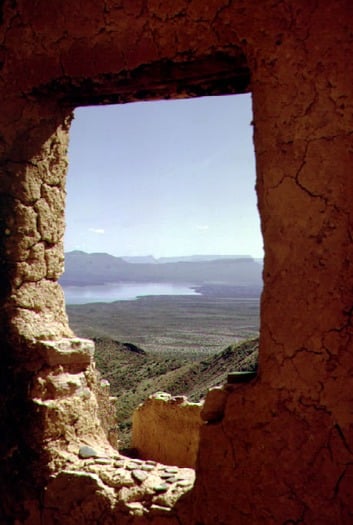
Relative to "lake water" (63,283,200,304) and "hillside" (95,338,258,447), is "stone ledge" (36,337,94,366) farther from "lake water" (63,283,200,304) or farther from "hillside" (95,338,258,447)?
"lake water" (63,283,200,304)

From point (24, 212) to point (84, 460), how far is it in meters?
1.25

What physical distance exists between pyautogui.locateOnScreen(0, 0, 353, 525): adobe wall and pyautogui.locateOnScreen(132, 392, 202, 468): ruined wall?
93.0 inches

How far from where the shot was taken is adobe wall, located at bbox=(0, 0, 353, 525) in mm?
2125

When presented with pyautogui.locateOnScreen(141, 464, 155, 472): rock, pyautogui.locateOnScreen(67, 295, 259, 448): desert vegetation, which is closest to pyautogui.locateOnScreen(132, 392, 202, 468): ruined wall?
pyautogui.locateOnScreen(141, 464, 155, 472): rock

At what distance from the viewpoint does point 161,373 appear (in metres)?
16.2

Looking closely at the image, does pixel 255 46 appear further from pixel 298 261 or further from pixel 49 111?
pixel 49 111

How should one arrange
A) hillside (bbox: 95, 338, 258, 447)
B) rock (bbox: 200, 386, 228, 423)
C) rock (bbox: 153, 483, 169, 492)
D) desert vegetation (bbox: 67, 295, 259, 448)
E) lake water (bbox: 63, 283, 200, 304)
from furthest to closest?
lake water (bbox: 63, 283, 200, 304) < desert vegetation (bbox: 67, 295, 259, 448) < hillside (bbox: 95, 338, 258, 447) < rock (bbox: 153, 483, 169, 492) < rock (bbox: 200, 386, 228, 423)

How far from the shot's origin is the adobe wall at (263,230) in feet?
6.97

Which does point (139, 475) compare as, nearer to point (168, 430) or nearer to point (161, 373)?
point (168, 430)

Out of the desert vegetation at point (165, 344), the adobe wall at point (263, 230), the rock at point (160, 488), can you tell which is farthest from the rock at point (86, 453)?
the desert vegetation at point (165, 344)

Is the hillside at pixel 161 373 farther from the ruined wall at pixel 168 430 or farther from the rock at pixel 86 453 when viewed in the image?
the rock at pixel 86 453

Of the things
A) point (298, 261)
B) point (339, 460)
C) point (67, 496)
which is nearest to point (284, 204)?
point (298, 261)

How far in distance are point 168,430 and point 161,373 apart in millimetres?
10986

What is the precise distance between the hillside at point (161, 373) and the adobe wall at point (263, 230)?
6.14 m
